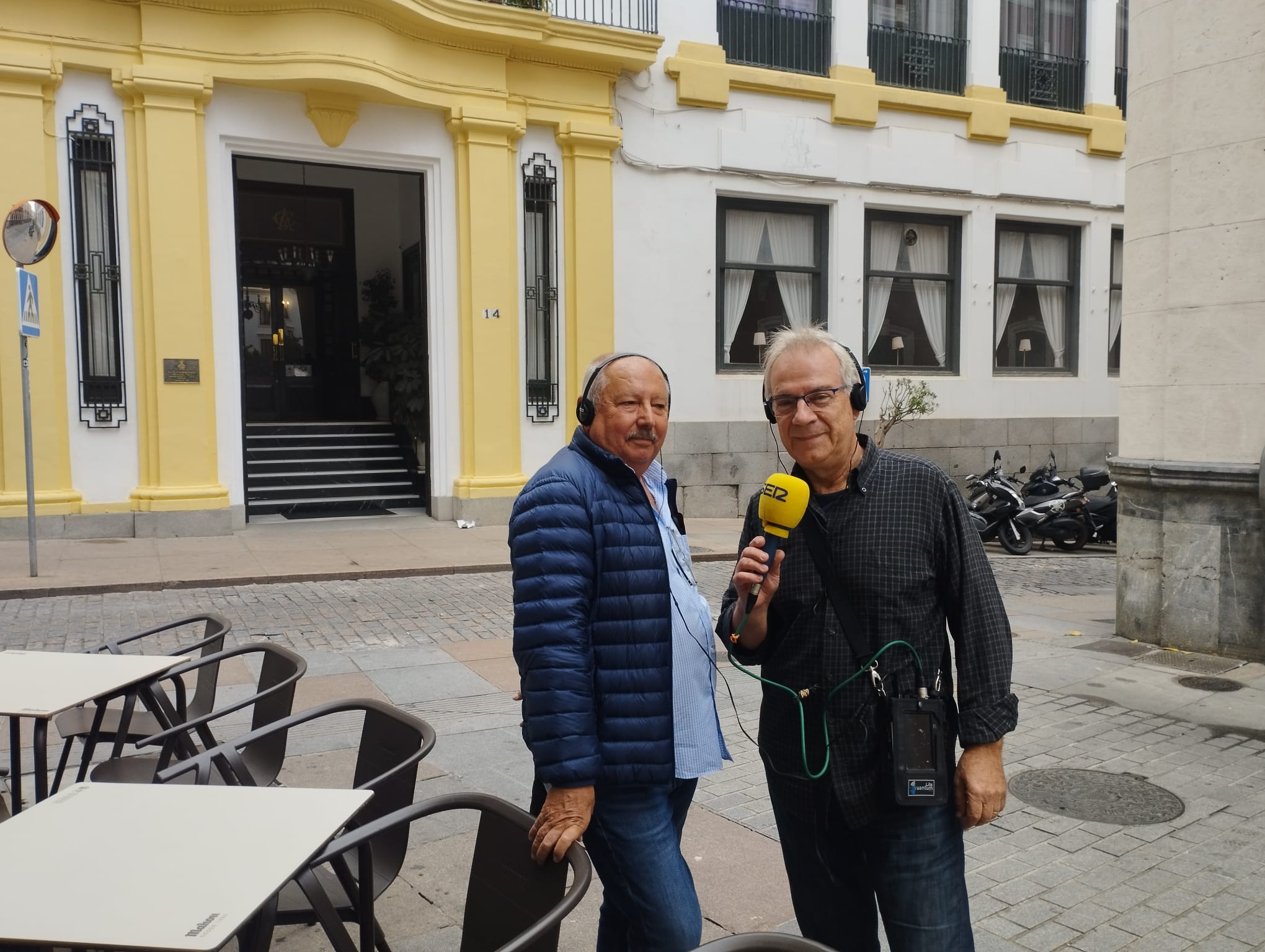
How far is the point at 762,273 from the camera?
15531 millimetres

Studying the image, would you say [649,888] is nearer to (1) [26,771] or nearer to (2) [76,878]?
(2) [76,878]

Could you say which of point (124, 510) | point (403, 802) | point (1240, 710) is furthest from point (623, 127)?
point (403, 802)

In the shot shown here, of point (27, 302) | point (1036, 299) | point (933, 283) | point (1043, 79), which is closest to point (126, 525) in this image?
point (27, 302)

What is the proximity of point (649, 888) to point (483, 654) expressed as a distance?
195 inches

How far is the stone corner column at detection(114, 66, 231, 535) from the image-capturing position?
38.7 ft

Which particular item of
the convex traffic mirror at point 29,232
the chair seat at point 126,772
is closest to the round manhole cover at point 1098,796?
the chair seat at point 126,772

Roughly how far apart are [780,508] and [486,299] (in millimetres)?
11691

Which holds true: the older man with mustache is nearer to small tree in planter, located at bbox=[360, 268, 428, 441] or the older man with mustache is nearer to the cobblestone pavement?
the cobblestone pavement

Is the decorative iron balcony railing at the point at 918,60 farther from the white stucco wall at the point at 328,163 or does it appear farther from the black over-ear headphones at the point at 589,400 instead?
the black over-ear headphones at the point at 589,400

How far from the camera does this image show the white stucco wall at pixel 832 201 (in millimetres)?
14508

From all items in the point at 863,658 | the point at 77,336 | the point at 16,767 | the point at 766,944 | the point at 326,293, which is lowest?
the point at 16,767

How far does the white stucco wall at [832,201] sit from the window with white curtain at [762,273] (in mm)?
270

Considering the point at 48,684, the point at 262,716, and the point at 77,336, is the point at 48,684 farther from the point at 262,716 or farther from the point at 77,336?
the point at 77,336

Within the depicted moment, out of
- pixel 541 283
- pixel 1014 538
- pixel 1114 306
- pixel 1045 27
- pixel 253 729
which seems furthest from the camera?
pixel 1114 306
